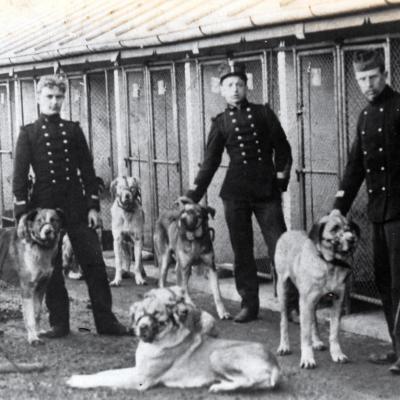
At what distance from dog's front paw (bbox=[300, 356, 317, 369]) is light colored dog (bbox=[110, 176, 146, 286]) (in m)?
4.07

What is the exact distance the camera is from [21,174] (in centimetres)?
857

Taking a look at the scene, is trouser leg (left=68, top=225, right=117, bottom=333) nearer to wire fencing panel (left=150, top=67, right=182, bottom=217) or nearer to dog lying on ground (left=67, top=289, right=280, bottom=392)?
dog lying on ground (left=67, top=289, right=280, bottom=392)

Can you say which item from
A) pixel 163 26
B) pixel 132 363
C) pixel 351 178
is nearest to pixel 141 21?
pixel 163 26

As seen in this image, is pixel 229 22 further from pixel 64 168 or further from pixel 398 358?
pixel 398 358

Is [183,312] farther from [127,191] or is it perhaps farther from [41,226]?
[127,191]

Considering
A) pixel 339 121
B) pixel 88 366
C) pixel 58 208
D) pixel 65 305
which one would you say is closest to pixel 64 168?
pixel 58 208

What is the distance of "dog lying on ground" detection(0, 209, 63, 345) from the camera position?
841cm

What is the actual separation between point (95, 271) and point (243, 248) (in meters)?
1.30

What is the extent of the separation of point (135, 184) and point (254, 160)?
2810mm

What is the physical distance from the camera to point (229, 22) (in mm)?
9398

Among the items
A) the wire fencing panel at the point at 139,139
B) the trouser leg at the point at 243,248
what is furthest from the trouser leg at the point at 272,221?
the wire fencing panel at the point at 139,139

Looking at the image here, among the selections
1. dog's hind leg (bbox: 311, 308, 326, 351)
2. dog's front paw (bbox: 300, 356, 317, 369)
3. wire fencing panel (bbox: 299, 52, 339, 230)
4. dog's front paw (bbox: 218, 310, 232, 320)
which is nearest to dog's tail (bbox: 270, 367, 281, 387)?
dog's front paw (bbox: 300, 356, 317, 369)

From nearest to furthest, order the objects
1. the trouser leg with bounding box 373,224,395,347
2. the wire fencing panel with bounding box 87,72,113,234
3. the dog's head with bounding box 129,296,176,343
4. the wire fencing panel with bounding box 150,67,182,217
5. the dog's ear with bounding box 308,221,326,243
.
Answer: the dog's head with bounding box 129,296,176,343, the trouser leg with bounding box 373,224,395,347, the dog's ear with bounding box 308,221,326,243, the wire fencing panel with bounding box 150,67,182,217, the wire fencing panel with bounding box 87,72,113,234

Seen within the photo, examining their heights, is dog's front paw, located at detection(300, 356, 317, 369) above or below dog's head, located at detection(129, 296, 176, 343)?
below
